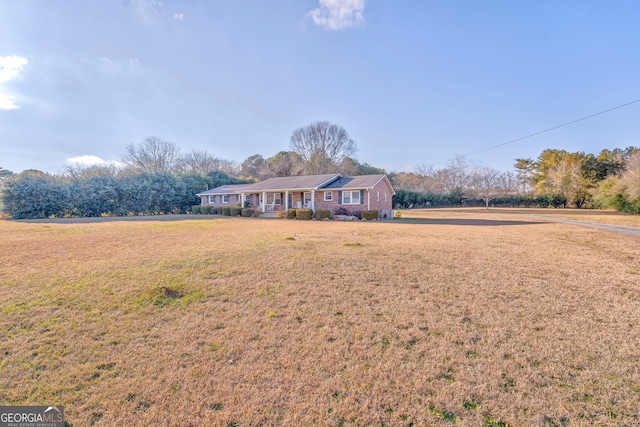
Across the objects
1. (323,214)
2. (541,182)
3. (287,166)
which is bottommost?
(323,214)

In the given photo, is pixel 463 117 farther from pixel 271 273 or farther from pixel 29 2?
pixel 29 2

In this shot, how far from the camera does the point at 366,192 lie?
23.2 m

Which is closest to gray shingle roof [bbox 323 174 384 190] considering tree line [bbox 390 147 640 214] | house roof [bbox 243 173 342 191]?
house roof [bbox 243 173 342 191]

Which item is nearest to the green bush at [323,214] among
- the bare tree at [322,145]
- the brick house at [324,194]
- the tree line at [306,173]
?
the brick house at [324,194]

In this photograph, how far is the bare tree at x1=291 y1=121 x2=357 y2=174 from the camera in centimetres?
4639

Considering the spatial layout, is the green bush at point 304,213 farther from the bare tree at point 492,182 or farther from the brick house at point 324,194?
the bare tree at point 492,182

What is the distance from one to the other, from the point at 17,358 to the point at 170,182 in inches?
1341

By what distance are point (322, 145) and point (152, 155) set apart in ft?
90.7

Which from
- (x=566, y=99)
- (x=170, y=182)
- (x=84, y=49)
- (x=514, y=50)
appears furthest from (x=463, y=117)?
(x=170, y=182)

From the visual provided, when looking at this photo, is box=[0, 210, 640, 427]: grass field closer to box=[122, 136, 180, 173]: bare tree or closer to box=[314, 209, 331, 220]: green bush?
box=[314, 209, 331, 220]: green bush

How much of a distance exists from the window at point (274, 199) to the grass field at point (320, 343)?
72.2 ft

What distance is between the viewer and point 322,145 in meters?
47.2

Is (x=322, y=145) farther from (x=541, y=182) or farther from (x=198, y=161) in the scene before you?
(x=541, y=182)

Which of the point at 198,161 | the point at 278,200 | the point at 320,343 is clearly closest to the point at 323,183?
the point at 278,200
